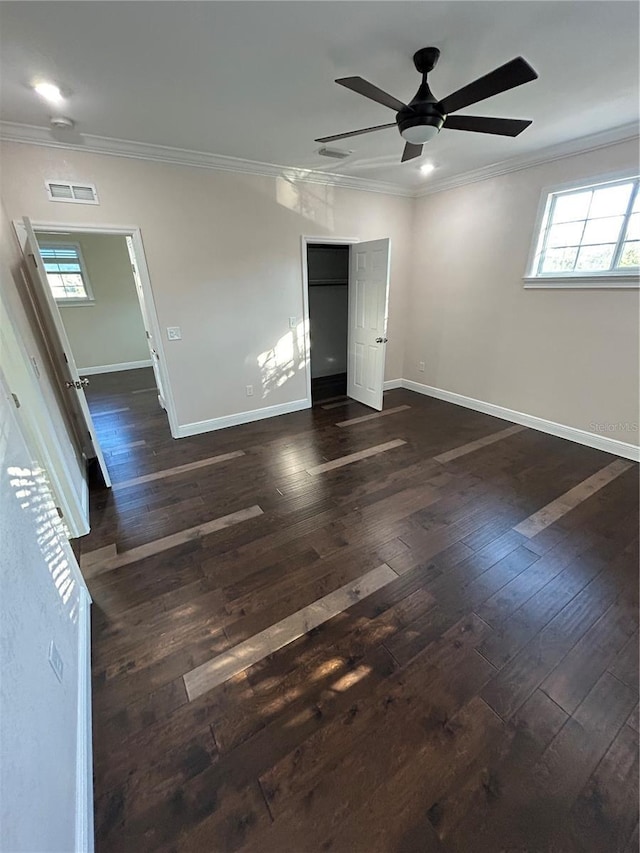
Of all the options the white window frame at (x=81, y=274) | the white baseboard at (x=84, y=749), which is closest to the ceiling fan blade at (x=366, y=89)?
the white baseboard at (x=84, y=749)

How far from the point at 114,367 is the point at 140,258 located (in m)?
4.36

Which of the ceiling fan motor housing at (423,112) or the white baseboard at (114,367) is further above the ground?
the ceiling fan motor housing at (423,112)

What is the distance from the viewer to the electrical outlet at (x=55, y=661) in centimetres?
122

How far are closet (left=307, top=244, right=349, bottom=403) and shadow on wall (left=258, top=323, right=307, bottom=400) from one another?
99 cm

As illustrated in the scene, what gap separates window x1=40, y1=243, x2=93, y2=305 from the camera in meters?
6.01

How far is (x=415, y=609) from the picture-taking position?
188cm

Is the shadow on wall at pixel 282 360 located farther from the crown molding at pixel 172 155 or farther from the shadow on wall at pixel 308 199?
the crown molding at pixel 172 155

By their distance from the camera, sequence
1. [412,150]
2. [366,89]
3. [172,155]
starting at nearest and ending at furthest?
1. [366,89]
2. [412,150]
3. [172,155]

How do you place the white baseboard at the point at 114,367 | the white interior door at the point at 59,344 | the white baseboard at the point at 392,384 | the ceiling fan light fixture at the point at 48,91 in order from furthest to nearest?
1. the white baseboard at the point at 114,367
2. the white baseboard at the point at 392,384
3. the white interior door at the point at 59,344
4. the ceiling fan light fixture at the point at 48,91

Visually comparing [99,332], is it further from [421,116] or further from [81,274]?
[421,116]

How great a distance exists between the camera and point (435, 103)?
6.36 feet

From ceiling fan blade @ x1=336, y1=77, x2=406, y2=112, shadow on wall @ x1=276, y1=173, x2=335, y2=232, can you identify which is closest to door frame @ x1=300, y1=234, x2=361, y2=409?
shadow on wall @ x1=276, y1=173, x2=335, y2=232

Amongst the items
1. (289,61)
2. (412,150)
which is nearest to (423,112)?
(412,150)

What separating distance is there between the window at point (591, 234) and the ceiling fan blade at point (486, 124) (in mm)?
1746
